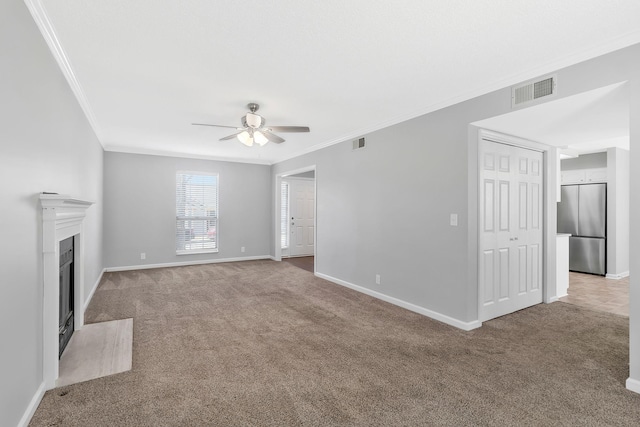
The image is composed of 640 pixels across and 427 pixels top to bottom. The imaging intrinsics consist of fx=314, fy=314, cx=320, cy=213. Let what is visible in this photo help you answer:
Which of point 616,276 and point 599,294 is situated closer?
point 599,294

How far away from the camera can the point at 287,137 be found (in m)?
5.34

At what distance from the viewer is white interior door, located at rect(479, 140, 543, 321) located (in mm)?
3537

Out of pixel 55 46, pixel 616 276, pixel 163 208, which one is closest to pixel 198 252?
pixel 163 208

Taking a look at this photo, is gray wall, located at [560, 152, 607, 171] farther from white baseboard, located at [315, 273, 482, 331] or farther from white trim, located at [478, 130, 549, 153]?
white baseboard, located at [315, 273, 482, 331]

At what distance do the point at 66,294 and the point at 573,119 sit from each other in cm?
517

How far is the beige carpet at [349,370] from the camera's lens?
6.40 ft

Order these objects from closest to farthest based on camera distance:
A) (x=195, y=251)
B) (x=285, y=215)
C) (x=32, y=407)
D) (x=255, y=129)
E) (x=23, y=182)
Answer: (x=23, y=182) → (x=32, y=407) → (x=255, y=129) → (x=195, y=251) → (x=285, y=215)

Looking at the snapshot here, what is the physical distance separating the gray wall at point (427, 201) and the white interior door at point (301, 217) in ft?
10.5

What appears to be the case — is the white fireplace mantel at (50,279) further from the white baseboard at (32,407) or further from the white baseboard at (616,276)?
the white baseboard at (616,276)

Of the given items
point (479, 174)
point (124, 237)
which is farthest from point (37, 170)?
point (124, 237)

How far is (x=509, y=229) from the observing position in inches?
150

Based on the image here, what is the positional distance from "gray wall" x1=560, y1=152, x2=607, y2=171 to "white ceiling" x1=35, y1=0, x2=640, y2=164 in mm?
4586

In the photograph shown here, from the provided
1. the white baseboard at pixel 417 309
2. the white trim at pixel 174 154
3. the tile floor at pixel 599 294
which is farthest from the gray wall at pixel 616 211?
the white trim at pixel 174 154

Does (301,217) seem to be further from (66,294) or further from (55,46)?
(55,46)
